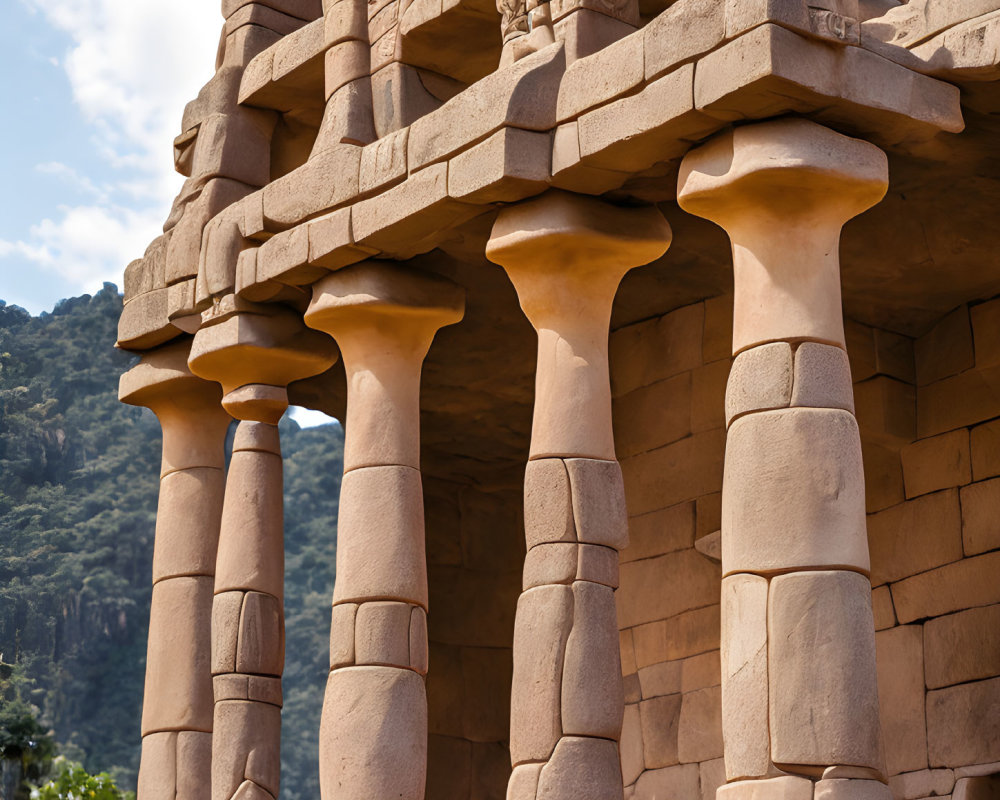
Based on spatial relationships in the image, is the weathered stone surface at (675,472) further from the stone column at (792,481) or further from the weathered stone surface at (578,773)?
the stone column at (792,481)

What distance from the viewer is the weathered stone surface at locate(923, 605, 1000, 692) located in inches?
479

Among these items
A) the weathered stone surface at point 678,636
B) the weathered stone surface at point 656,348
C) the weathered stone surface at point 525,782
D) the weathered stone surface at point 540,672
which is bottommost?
the weathered stone surface at point 525,782

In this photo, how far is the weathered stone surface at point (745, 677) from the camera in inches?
339

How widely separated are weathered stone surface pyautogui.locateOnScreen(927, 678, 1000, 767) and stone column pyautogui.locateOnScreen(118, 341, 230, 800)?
19.2 ft

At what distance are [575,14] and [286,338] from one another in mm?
3853

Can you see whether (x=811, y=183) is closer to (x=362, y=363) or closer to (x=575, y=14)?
(x=575, y=14)

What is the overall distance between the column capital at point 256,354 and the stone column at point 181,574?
1120 millimetres

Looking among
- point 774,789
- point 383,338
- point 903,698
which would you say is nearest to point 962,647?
point 903,698

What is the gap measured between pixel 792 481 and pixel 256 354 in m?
5.58

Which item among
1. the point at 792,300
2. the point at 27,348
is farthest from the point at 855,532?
the point at 27,348

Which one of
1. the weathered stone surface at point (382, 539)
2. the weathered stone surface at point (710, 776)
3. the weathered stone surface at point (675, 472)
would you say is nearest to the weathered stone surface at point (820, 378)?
the weathered stone surface at point (382, 539)

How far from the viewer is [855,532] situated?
8906mm

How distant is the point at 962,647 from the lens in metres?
12.4

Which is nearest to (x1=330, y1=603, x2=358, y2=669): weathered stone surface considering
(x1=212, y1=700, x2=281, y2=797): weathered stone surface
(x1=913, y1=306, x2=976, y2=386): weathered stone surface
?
(x1=212, y1=700, x2=281, y2=797): weathered stone surface
